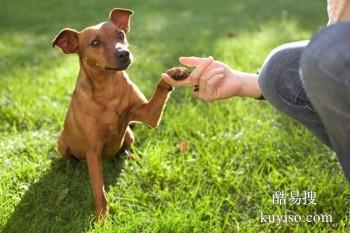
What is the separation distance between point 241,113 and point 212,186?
85cm

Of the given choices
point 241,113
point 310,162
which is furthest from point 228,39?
point 310,162

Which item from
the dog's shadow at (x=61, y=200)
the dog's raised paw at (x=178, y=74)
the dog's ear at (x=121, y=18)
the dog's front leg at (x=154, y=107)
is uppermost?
the dog's ear at (x=121, y=18)

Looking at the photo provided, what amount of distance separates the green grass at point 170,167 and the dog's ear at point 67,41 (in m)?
0.36

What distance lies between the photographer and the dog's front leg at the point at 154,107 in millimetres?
2607

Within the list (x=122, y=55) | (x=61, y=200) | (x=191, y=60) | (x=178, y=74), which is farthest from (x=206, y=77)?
(x=61, y=200)

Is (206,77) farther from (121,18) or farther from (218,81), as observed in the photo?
(121,18)

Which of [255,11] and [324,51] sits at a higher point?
[324,51]

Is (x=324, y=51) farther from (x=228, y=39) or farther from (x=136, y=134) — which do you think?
(x=228, y=39)

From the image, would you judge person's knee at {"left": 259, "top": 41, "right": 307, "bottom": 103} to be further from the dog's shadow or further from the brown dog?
the dog's shadow

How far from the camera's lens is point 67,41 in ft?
8.34

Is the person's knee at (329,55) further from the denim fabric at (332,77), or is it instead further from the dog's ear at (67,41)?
the dog's ear at (67,41)

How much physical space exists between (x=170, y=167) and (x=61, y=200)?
0.59 metres

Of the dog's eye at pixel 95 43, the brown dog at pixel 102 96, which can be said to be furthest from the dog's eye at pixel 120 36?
the dog's eye at pixel 95 43

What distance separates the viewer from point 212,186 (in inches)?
104
